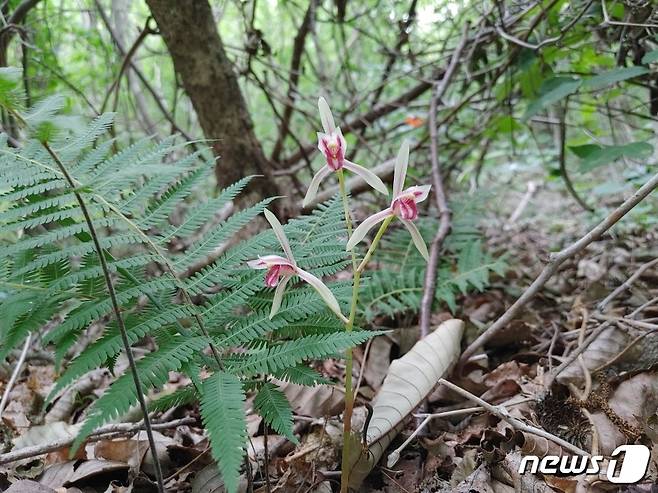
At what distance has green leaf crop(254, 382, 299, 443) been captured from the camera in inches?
44.9

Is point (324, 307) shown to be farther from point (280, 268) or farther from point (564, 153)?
point (564, 153)

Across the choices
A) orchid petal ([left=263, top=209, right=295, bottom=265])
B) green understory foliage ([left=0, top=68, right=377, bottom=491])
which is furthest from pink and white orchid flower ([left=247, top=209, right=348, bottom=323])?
green understory foliage ([left=0, top=68, right=377, bottom=491])

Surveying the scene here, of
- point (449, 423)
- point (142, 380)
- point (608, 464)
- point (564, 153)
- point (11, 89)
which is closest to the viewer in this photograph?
point (11, 89)

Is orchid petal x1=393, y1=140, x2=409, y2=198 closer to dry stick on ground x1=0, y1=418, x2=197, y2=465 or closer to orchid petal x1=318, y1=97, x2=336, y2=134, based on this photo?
orchid petal x1=318, y1=97, x2=336, y2=134

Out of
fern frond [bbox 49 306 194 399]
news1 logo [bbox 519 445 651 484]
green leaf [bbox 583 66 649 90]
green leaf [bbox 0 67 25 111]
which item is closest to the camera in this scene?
green leaf [bbox 0 67 25 111]

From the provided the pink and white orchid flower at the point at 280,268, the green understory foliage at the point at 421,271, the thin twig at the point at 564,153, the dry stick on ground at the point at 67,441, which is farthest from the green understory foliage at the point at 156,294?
the thin twig at the point at 564,153

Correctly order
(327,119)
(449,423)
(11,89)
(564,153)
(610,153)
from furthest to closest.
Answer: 1. (564,153)
2. (610,153)
3. (449,423)
4. (327,119)
5. (11,89)

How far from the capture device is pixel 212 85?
8.44 feet

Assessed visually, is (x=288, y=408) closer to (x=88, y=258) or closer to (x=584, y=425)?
(x=88, y=258)

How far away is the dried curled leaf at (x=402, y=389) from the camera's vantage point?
1.41m

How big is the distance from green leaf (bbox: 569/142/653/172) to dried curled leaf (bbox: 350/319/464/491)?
1272 millimetres

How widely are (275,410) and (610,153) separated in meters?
2.11

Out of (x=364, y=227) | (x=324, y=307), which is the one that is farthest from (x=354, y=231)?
(x=324, y=307)

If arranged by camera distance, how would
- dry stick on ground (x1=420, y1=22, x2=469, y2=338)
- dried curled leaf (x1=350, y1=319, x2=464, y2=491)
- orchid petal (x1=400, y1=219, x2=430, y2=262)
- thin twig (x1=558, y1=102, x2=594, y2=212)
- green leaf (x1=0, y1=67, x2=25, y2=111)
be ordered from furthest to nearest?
thin twig (x1=558, y1=102, x2=594, y2=212)
dry stick on ground (x1=420, y1=22, x2=469, y2=338)
dried curled leaf (x1=350, y1=319, x2=464, y2=491)
orchid petal (x1=400, y1=219, x2=430, y2=262)
green leaf (x1=0, y1=67, x2=25, y2=111)
